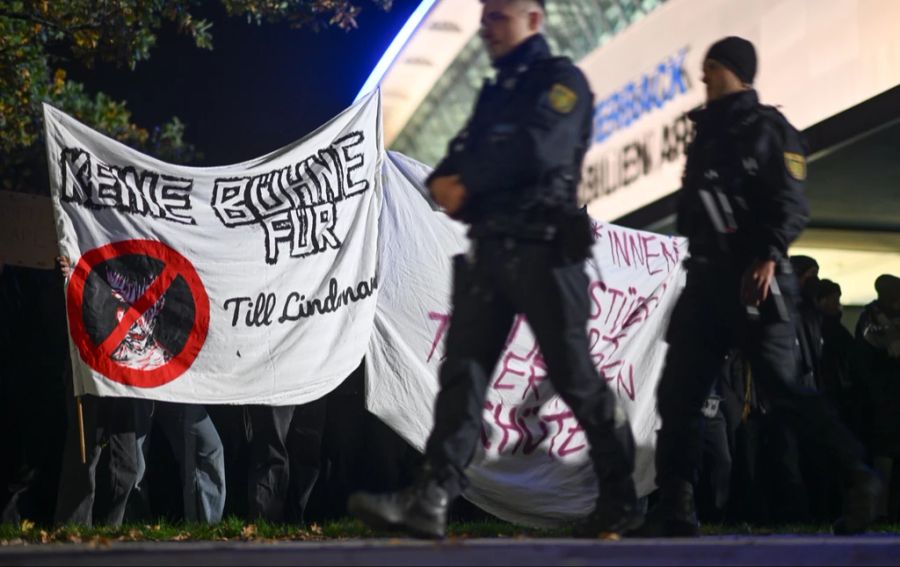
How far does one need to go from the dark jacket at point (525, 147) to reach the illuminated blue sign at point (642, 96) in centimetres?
1494

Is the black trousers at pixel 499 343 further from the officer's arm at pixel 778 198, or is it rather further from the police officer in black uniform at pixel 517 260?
the officer's arm at pixel 778 198

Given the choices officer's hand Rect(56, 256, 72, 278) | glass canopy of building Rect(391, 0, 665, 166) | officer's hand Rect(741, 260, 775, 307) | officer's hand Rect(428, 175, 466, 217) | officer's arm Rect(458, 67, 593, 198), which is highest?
glass canopy of building Rect(391, 0, 665, 166)

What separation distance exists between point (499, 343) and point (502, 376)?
3.05 meters

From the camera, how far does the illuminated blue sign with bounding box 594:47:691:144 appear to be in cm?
1931

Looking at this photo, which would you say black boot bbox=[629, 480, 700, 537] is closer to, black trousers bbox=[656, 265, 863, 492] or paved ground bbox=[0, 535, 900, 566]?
black trousers bbox=[656, 265, 863, 492]

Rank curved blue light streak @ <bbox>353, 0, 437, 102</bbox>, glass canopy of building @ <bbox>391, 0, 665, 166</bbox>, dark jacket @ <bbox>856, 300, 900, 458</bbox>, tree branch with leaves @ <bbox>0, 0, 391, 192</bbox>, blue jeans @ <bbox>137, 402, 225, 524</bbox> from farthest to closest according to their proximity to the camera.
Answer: curved blue light streak @ <bbox>353, 0, 437, 102</bbox>
glass canopy of building @ <bbox>391, 0, 665, 166</bbox>
tree branch with leaves @ <bbox>0, 0, 391, 192</bbox>
dark jacket @ <bbox>856, 300, 900, 458</bbox>
blue jeans @ <bbox>137, 402, 225, 524</bbox>

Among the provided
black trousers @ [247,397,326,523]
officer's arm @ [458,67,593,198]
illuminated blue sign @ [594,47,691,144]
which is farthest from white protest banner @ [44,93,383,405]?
illuminated blue sign @ [594,47,691,144]

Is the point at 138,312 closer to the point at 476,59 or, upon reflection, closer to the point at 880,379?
the point at 880,379

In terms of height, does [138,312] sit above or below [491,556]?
above

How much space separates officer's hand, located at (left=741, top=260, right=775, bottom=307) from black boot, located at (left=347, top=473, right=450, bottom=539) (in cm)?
158

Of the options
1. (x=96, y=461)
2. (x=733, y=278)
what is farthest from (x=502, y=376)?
(x=733, y=278)

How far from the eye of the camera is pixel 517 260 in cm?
433

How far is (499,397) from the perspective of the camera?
742cm

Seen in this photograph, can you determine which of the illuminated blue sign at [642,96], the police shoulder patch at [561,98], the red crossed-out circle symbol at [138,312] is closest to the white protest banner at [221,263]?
the red crossed-out circle symbol at [138,312]
